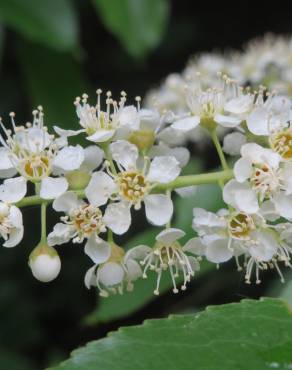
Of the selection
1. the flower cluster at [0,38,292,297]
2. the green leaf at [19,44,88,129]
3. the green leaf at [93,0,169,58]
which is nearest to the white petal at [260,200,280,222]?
the flower cluster at [0,38,292,297]

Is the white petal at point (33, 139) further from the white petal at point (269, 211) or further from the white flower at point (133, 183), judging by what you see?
the white petal at point (269, 211)

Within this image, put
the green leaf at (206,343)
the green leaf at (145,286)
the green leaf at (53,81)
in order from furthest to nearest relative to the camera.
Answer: the green leaf at (53,81) → the green leaf at (145,286) → the green leaf at (206,343)

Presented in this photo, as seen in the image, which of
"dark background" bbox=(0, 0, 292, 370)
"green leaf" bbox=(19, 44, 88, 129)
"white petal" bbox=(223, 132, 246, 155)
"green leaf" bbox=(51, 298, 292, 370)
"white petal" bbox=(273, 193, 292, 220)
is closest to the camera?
"green leaf" bbox=(51, 298, 292, 370)

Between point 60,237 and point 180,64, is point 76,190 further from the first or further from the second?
point 180,64

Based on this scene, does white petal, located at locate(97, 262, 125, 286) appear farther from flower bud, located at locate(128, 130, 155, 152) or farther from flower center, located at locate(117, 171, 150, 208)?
flower bud, located at locate(128, 130, 155, 152)

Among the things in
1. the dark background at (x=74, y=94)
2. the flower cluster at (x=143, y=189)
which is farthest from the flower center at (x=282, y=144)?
the dark background at (x=74, y=94)

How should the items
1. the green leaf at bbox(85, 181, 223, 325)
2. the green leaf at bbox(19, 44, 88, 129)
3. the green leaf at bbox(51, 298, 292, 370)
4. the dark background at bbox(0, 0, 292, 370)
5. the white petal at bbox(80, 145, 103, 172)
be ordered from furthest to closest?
the green leaf at bbox(19, 44, 88, 129), the dark background at bbox(0, 0, 292, 370), the green leaf at bbox(85, 181, 223, 325), the white petal at bbox(80, 145, 103, 172), the green leaf at bbox(51, 298, 292, 370)

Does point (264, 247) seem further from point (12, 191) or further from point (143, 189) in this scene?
point (12, 191)
